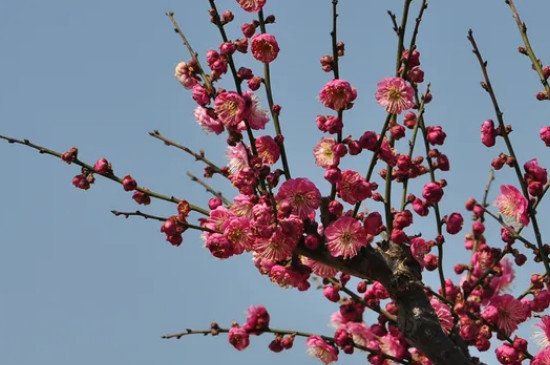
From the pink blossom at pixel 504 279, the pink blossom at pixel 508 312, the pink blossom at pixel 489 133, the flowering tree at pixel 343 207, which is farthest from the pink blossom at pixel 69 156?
the pink blossom at pixel 504 279

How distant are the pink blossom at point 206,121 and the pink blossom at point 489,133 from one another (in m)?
1.43

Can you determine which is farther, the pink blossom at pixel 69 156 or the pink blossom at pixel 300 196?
the pink blossom at pixel 69 156

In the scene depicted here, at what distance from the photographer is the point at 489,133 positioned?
4035 millimetres

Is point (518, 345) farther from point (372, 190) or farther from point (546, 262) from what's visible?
point (372, 190)

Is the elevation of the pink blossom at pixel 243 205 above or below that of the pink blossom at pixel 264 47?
below

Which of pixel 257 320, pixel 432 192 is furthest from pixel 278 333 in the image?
pixel 432 192

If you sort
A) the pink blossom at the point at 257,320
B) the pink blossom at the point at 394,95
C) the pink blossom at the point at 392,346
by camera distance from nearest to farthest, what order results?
the pink blossom at the point at 394,95 → the pink blossom at the point at 257,320 → the pink blossom at the point at 392,346

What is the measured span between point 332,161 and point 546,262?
4.05 feet

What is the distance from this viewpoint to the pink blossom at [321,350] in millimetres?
4613

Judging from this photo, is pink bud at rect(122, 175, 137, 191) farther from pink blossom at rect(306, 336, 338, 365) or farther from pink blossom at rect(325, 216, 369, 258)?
pink blossom at rect(306, 336, 338, 365)

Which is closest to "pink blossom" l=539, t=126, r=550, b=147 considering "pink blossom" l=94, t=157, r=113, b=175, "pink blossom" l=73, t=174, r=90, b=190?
"pink blossom" l=94, t=157, r=113, b=175

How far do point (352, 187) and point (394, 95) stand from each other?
562mm

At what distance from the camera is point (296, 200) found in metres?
4.09

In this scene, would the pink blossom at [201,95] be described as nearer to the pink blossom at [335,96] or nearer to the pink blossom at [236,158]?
the pink blossom at [236,158]
